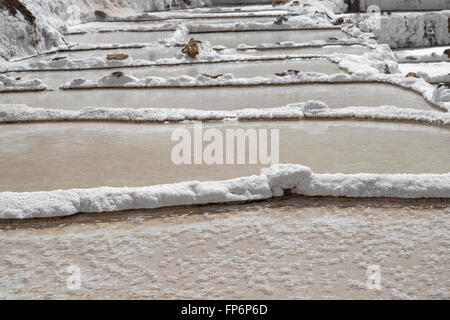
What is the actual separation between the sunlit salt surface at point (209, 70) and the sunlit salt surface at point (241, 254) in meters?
4.49

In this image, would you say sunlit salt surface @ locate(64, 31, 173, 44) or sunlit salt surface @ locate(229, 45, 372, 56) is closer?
sunlit salt surface @ locate(229, 45, 372, 56)

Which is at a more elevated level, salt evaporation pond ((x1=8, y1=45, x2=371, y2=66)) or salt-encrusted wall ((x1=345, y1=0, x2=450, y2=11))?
salt-encrusted wall ((x1=345, y1=0, x2=450, y2=11))

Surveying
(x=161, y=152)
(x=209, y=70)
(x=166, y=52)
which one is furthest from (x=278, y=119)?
(x=166, y=52)

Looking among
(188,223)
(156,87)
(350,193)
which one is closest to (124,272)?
(188,223)

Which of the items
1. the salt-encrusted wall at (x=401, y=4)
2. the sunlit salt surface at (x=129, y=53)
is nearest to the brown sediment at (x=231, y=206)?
the sunlit salt surface at (x=129, y=53)

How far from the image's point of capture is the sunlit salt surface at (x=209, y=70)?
746 centimetres

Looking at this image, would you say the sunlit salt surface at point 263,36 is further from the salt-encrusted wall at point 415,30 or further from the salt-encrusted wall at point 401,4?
the salt-encrusted wall at point 401,4

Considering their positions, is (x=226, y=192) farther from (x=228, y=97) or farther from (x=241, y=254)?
(x=228, y=97)

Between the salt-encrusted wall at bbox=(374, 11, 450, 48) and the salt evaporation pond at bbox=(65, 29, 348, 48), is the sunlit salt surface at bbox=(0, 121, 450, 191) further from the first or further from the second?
the salt-encrusted wall at bbox=(374, 11, 450, 48)

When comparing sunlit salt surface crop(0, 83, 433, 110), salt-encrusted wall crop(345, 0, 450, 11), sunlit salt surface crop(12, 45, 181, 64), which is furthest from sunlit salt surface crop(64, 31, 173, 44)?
salt-encrusted wall crop(345, 0, 450, 11)

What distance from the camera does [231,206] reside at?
315 centimetres

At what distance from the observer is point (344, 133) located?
448 cm

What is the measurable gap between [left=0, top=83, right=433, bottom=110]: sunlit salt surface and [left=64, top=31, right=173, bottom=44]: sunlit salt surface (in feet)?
15.2

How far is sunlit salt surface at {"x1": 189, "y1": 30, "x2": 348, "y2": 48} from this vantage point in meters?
10.7
